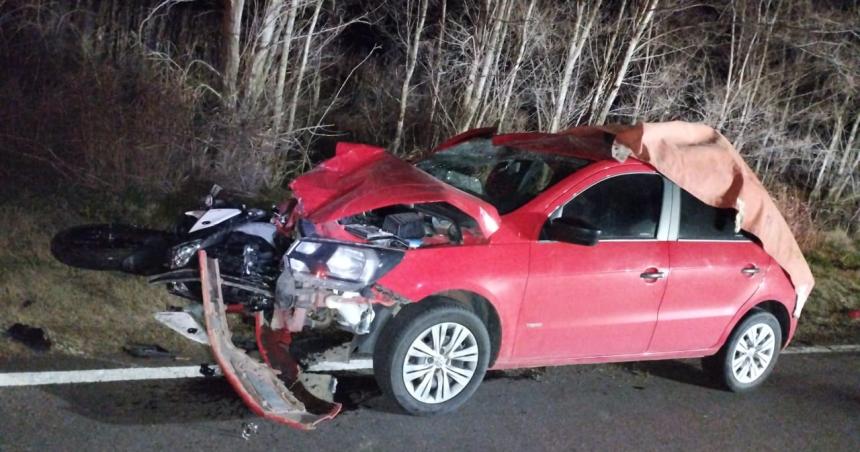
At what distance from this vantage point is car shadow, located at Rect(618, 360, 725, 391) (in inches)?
252

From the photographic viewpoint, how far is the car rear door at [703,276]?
18.7 ft

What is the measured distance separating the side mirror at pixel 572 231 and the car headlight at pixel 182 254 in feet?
7.16

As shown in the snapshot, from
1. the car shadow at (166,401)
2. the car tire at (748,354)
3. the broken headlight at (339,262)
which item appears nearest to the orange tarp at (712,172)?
the car tire at (748,354)

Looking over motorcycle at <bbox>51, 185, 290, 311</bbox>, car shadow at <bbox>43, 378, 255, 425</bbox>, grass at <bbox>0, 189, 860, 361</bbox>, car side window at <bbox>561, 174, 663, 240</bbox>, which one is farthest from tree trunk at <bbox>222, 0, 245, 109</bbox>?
car side window at <bbox>561, 174, 663, 240</bbox>

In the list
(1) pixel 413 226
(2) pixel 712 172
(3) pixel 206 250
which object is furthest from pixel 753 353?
(3) pixel 206 250

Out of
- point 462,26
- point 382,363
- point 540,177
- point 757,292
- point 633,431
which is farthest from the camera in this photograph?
point 462,26

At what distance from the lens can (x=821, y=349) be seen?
7.81m

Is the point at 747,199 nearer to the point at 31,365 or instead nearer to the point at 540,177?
the point at 540,177

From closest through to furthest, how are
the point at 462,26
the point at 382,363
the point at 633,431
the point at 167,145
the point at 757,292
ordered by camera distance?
the point at 382,363
the point at 633,431
the point at 757,292
the point at 167,145
the point at 462,26

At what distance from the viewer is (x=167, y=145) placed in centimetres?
799

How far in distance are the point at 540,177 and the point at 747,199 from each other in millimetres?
1522

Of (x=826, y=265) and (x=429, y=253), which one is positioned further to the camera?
(x=826, y=265)

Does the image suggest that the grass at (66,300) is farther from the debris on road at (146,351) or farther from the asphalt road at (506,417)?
the asphalt road at (506,417)

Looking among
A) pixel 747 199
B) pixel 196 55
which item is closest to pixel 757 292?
pixel 747 199
